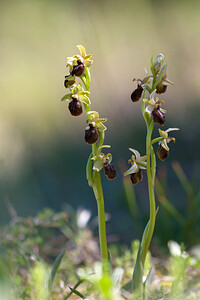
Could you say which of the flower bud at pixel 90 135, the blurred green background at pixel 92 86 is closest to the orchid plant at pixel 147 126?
the flower bud at pixel 90 135

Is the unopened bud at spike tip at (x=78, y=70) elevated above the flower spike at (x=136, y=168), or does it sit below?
above

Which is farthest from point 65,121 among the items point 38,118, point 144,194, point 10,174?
point 144,194

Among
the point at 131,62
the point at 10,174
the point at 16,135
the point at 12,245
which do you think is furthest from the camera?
the point at 131,62

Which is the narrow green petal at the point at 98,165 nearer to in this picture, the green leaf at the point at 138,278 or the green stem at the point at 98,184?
the green stem at the point at 98,184

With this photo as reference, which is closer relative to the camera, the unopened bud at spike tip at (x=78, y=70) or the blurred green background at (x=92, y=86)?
the unopened bud at spike tip at (x=78, y=70)

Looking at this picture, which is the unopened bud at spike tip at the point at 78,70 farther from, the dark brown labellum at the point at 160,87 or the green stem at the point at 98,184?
the dark brown labellum at the point at 160,87

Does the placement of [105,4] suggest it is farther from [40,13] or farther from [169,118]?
[169,118]

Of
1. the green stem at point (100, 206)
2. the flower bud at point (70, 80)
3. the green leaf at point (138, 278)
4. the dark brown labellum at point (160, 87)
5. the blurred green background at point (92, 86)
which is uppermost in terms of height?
the blurred green background at point (92, 86)
